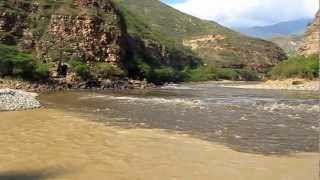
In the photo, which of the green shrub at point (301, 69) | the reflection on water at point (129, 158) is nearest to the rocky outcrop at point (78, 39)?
the green shrub at point (301, 69)

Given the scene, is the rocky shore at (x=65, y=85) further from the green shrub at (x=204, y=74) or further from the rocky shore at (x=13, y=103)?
the green shrub at (x=204, y=74)

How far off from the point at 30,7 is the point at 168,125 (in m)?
92.7

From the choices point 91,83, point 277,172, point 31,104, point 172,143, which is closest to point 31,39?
point 91,83

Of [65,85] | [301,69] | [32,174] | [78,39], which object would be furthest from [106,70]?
[32,174]

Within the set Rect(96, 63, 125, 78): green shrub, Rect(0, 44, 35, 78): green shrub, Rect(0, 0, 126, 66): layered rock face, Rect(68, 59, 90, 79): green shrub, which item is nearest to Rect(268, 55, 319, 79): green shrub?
Rect(0, 0, 126, 66): layered rock face

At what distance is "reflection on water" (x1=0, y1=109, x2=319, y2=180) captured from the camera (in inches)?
697

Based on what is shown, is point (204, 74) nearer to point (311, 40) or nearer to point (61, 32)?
point (311, 40)

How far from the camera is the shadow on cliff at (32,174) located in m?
16.9

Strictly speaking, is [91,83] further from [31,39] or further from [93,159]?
[93,159]

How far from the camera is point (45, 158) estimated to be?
20.5 m

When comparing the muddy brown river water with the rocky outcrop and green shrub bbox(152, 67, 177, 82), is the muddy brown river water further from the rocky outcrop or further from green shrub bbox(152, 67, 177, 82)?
green shrub bbox(152, 67, 177, 82)

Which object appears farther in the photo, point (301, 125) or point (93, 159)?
point (301, 125)

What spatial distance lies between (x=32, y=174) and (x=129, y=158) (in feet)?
15.0

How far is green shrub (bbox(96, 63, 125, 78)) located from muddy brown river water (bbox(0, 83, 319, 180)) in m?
69.0
